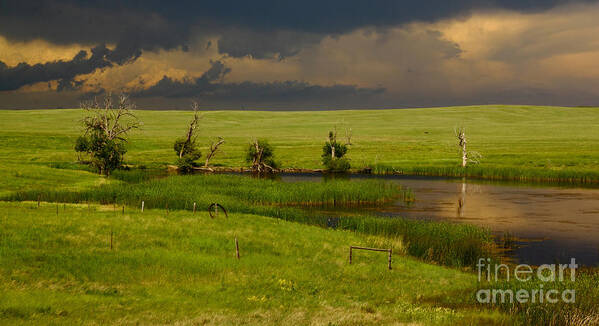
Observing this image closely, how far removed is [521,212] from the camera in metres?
45.3

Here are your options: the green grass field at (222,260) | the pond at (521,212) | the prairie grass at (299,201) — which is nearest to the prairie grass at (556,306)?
the green grass field at (222,260)

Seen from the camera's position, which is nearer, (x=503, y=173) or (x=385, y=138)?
(x=503, y=173)

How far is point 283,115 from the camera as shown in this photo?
19862cm

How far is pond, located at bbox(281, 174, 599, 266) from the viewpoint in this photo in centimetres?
3192

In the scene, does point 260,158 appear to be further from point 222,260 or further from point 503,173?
point 222,260

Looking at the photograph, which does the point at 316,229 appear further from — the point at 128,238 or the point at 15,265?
the point at 15,265

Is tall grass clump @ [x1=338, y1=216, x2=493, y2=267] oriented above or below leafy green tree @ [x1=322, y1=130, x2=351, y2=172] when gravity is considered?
below

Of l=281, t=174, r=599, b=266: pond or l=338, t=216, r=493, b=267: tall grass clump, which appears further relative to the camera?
l=281, t=174, r=599, b=266: pond

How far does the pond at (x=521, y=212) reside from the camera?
31.9 meters

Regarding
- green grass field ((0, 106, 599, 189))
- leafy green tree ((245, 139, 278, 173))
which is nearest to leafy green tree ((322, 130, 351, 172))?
green grass field ((0, 106, 599, 189))

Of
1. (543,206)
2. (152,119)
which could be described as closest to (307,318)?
(543,206)

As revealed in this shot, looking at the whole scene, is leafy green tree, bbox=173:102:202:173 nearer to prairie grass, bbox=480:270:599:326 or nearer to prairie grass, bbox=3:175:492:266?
prairie grass, bbox=3:175:492:266

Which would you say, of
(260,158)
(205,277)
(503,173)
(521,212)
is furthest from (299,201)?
(503,173)

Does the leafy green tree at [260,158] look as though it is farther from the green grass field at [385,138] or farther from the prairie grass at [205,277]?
the prairie grass at [205,277]
